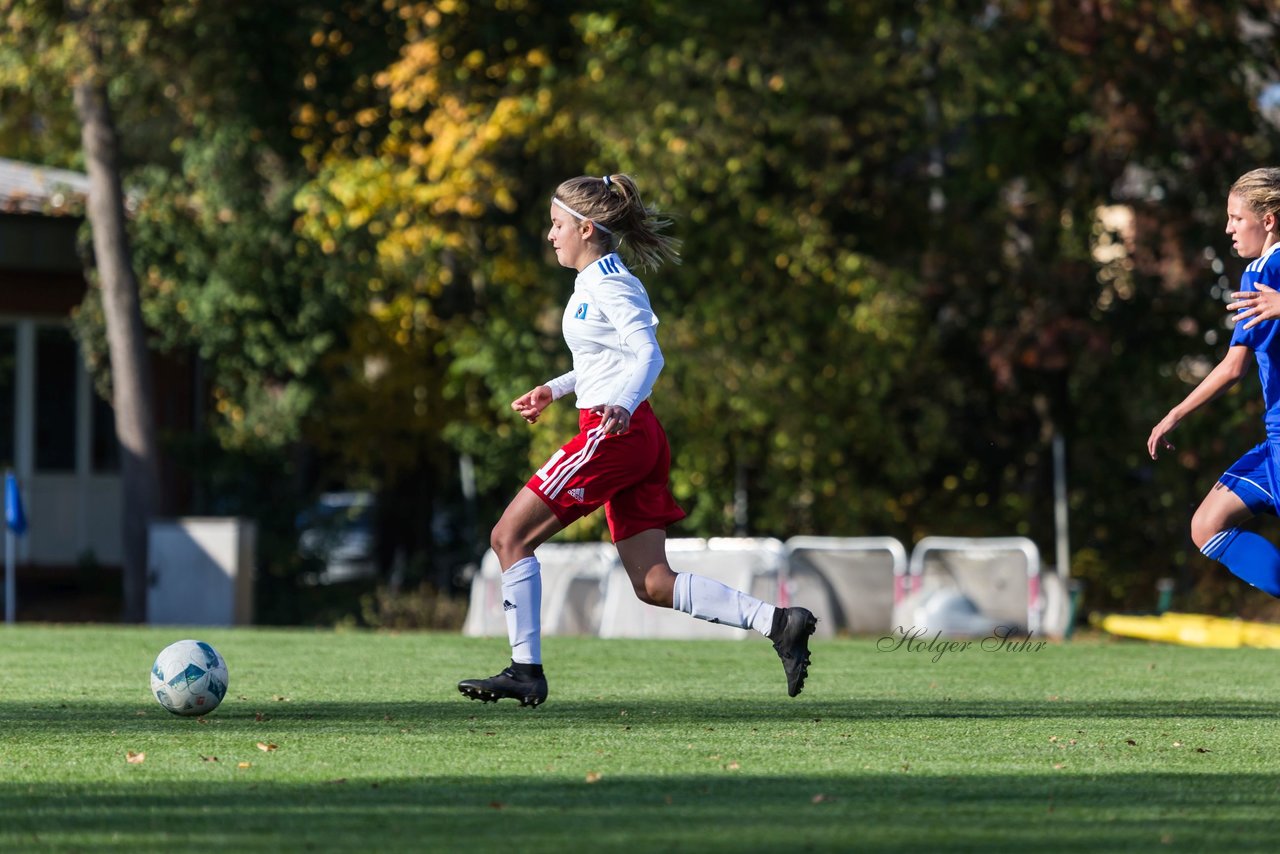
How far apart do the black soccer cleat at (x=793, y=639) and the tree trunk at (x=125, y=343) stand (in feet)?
52.6

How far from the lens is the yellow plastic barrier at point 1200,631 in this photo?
15094 millimetres

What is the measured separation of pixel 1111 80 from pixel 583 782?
56.1 ft

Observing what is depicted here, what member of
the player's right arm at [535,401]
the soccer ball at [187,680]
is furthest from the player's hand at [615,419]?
the soccer ball at [187,680]

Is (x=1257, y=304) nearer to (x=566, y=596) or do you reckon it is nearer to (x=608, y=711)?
(x=608, y=711)

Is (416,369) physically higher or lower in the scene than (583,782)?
higher

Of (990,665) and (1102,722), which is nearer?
(1102,722)

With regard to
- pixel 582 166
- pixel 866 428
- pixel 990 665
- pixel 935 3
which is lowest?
pixel 990 665

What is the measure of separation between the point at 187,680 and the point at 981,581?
11.6 metres

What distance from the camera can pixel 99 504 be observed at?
25.4 m

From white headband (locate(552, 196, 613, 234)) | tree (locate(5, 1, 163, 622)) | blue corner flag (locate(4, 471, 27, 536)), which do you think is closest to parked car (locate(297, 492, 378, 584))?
tree (locate(5, 1, 163, 622))

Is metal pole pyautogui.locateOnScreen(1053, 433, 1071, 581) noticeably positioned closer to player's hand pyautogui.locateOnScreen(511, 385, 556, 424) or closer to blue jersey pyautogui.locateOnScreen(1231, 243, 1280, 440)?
blue jersey pyautogui.locateOnScreen(1231, 243, 1280, 440)

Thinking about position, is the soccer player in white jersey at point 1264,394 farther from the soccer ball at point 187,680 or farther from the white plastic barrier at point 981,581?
the white plastic barrier at point 981,581

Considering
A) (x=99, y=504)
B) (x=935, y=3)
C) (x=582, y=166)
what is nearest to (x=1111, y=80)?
(x=935, y=3)

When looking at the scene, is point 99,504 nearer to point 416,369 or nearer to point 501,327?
point 416,369
